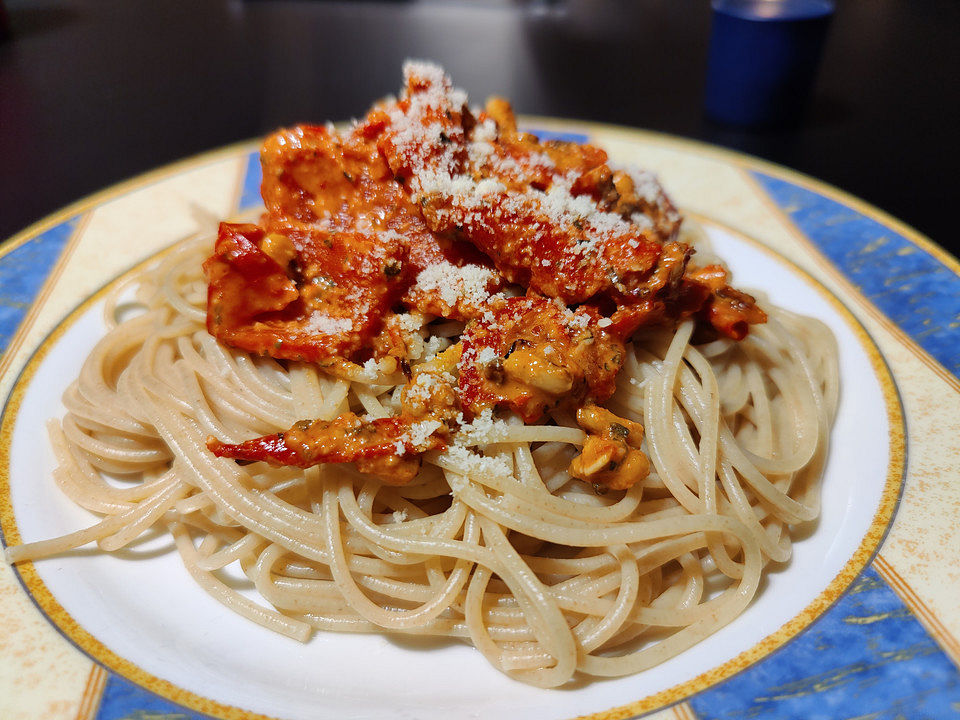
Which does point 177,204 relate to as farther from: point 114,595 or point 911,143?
point 911,143

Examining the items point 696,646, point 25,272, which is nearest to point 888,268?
point 696,646

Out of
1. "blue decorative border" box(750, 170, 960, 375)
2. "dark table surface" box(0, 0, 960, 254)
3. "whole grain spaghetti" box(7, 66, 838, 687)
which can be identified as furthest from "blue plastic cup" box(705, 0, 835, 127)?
"whole grain spaghetti" box(7, 66, 838, 687)

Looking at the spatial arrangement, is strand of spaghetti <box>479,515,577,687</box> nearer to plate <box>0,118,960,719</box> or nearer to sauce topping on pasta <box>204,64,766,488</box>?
plate <box>0,118,960,719</box>

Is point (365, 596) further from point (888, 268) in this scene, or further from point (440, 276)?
point (888, 268)

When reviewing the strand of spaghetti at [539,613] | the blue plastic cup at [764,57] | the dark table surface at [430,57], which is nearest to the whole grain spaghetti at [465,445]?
the strand of spaghetti at [539,613]

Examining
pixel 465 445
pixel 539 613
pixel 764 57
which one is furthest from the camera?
pixel 764 57

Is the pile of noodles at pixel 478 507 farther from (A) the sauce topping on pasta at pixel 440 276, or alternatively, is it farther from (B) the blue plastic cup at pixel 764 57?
(B) the blue plastic cup at pixel 764 57

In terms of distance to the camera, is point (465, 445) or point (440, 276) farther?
point (440, 276)
